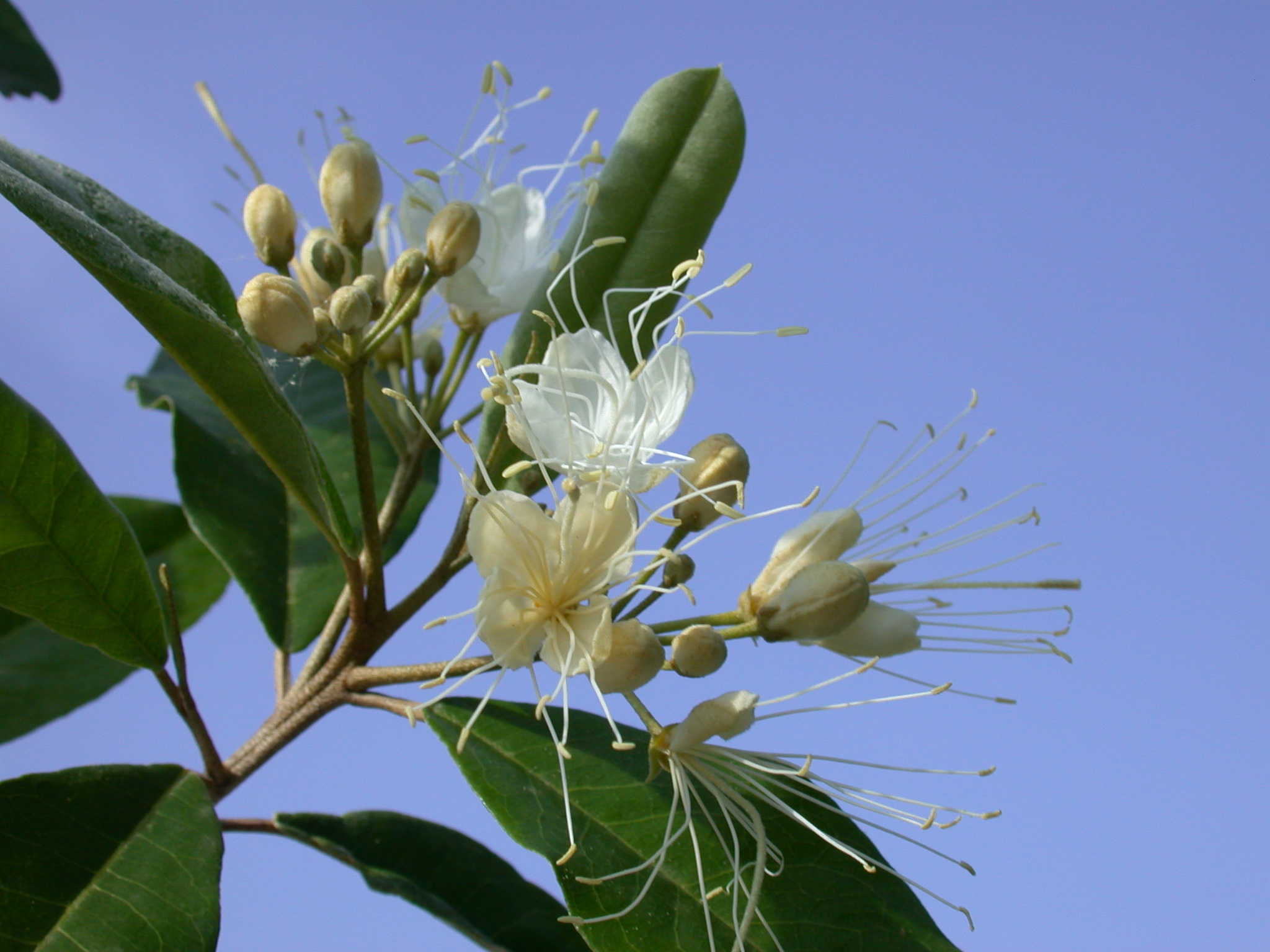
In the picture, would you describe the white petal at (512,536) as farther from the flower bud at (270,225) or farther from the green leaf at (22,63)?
the green leaf at (22,63)

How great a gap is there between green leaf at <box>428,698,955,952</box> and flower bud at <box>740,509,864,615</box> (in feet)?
0.81

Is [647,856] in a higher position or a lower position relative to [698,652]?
lower

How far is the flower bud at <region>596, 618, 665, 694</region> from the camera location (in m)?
1.09

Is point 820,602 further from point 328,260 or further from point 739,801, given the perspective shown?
point 328,260

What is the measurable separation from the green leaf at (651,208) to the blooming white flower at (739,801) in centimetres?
50

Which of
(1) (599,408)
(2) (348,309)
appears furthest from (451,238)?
(1) (599,408)

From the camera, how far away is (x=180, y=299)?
1.11 metres

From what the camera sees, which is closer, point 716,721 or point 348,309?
point 716,721

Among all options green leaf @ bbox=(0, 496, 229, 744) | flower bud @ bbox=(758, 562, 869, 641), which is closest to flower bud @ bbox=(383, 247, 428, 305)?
flower bud @ bbox=(758, 562, 869, 641)

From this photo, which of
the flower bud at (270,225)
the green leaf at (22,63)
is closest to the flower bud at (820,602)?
the flower bud at (270,225)

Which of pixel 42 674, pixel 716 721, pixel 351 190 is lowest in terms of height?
pixel 42 674

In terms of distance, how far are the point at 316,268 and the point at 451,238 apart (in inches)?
7.2

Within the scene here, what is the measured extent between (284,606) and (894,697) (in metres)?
0.99

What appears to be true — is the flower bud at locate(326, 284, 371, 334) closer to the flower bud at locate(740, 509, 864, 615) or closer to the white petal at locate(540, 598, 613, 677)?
the white petal at locate(540, 598, 613, 677)
